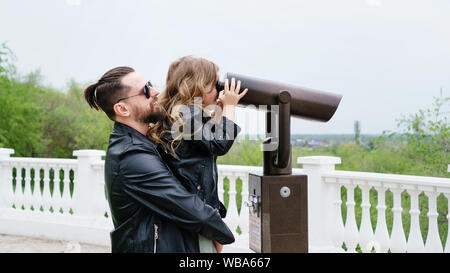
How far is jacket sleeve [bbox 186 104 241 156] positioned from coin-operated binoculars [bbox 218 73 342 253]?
16cm

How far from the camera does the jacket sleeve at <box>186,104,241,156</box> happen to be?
136 cm

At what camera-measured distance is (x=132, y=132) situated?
137 centimetres

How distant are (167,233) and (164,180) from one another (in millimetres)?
169

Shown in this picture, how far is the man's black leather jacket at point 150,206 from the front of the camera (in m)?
1.26

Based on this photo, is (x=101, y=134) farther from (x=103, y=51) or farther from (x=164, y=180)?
(x=164, y=180)

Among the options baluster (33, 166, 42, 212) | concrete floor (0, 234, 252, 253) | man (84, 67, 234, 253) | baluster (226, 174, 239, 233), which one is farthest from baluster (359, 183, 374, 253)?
baluster (33, 166, 42, 212)

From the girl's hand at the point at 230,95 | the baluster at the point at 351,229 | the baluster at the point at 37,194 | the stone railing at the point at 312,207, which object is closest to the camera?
the girl's hand at the point at 230,95

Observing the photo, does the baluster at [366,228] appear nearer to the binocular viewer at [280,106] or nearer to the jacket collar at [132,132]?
the binocular viewer at [280,106]

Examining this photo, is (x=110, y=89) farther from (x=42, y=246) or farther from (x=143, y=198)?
(x=42, y=246)

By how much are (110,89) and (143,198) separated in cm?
37

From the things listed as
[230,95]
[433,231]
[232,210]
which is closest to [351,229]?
[433,231]

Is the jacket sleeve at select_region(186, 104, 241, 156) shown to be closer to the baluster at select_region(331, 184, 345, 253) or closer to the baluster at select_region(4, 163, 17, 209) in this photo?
the baluster at select_region(331, 184, 345, 253)

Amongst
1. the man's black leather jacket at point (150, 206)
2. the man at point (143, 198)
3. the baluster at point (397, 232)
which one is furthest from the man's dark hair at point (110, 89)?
the baluster at point (397, 232)
